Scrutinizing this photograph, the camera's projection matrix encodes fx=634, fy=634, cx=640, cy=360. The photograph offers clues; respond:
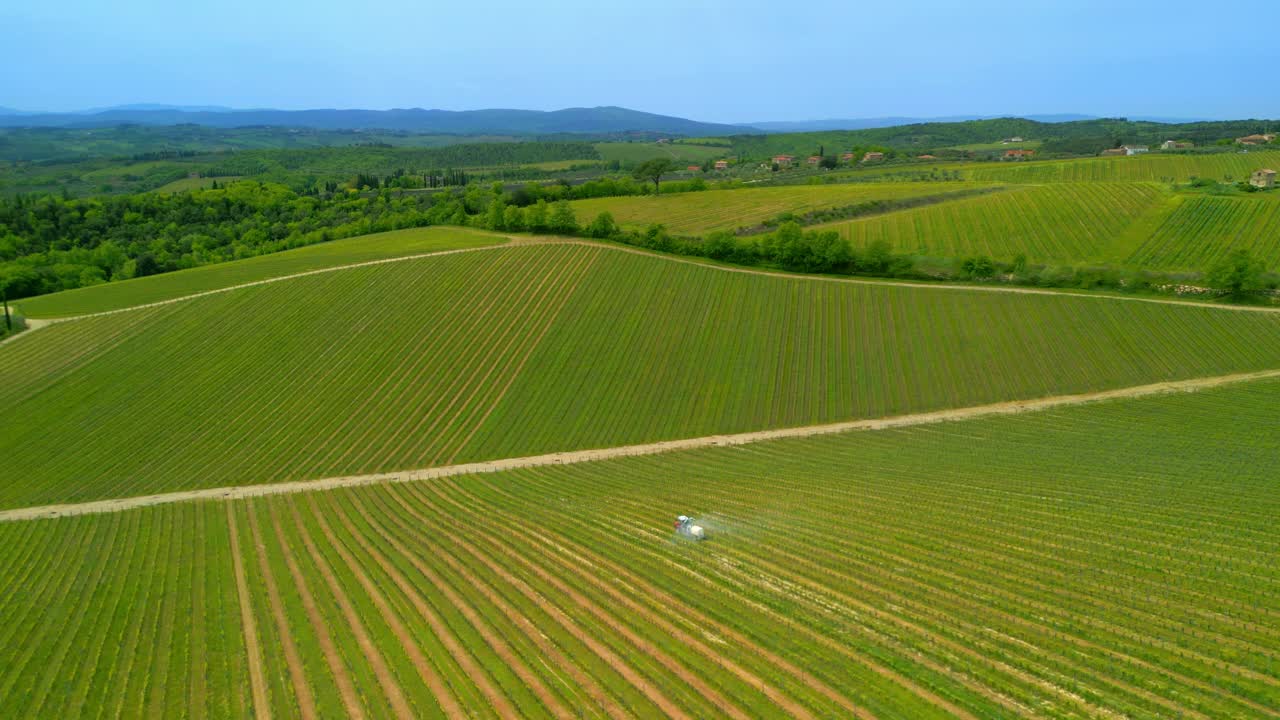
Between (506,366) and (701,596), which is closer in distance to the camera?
(701,596)

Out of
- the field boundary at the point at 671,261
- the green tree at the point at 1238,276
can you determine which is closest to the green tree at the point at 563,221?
the field boundary at the point at 671,261

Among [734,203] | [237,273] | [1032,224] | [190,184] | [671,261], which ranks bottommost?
[237,273]

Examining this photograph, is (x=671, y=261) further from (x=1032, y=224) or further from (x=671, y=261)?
(x=1032, y=224)

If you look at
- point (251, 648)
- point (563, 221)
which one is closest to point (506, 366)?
point (251, 648)

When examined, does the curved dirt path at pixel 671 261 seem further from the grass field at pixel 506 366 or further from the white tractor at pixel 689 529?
the white tractor at pixel 689 529

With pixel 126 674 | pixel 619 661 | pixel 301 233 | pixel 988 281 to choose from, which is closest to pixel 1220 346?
pixel 988 281

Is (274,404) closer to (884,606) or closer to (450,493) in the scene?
(450,493)
